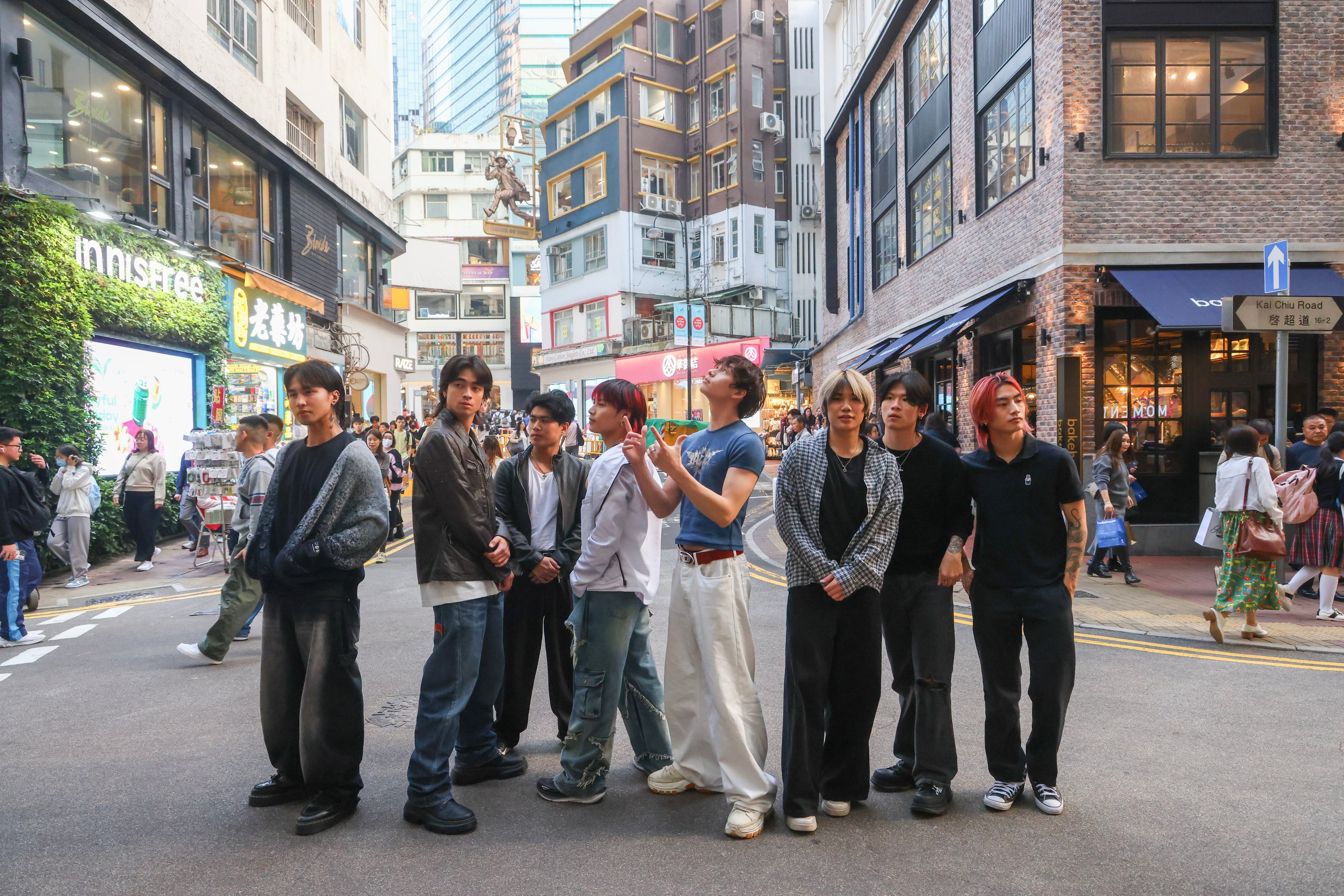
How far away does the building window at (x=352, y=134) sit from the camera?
2484cm

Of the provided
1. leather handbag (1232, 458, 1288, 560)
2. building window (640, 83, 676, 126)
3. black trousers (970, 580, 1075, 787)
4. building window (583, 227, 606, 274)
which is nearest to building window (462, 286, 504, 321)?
building window (583, 227, 606, 274)

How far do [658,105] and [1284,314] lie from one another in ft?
133

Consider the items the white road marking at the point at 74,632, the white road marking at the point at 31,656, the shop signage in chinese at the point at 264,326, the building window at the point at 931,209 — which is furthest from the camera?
the building window at the point at 931,209

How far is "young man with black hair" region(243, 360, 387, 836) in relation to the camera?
3766 mm

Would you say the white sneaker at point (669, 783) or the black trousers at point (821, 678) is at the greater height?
the black trousers at point (821, 678)

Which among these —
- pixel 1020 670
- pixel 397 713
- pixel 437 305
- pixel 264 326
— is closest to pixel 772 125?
pixel 264 326

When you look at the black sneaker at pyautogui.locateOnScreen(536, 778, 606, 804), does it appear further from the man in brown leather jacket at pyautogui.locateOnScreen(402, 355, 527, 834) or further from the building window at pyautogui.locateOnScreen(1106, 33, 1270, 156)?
the building window at pyautogui.locateOnScreen(1106, 33, 1270, 156)

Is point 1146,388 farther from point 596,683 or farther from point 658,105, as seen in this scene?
point 658,105

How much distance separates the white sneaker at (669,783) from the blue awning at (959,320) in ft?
38.6

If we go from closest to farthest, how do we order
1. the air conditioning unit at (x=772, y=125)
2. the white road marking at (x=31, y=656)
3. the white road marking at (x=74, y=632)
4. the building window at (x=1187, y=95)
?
the white road marking at (x=31, y=656)
the white road marking at (x=74, y=632)
the building window at (x=1187, y=95)
the air conditioning unit at (x=772, y=125)

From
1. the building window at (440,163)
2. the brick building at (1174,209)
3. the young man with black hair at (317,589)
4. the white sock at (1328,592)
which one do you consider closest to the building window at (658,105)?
the building window at (440,163)

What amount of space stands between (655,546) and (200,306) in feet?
46.9

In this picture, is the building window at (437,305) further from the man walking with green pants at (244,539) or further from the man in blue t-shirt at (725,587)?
the man in blue t-shirt at (725,587)

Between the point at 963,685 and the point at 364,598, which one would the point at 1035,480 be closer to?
the point at 963,685
